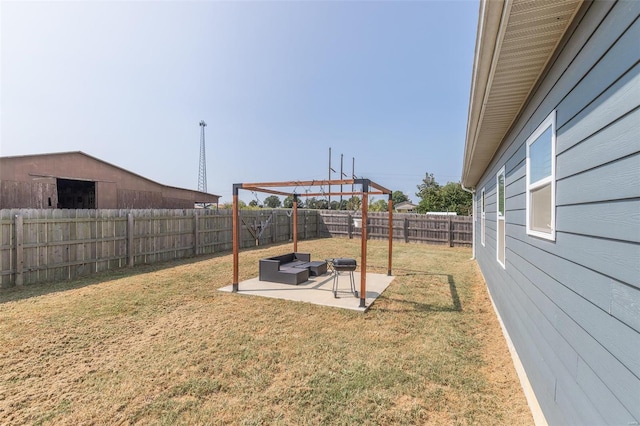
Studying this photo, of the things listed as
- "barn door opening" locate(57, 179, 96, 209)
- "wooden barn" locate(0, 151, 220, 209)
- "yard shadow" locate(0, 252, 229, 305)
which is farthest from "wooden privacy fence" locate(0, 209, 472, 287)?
"barn door opening" locate(57, 179, 96, 209)

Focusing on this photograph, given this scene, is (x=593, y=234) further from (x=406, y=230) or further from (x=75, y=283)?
(x=406, y=230)

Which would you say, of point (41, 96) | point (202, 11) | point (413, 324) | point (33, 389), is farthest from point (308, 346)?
point (41, 96)

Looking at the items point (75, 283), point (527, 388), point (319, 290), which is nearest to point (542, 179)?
point (527, 388)

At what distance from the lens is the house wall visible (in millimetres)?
1090

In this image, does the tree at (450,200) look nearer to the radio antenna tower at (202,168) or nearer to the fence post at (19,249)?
the radio antenna tower at (202,168)

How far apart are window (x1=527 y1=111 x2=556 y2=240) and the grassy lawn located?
1.48 meters

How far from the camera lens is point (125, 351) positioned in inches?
128

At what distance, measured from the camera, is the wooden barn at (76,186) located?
9555 millimetres

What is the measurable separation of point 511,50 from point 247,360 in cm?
356

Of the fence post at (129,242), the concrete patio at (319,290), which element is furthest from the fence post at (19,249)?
the concrete patio at (319,290)

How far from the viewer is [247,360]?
304 cm

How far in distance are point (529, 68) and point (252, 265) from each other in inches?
295

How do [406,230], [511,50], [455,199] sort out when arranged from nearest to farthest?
1. [511,50]
2. [406,230]
3. [455,199]

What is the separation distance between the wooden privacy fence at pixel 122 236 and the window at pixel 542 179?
847 cm
